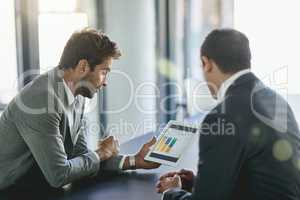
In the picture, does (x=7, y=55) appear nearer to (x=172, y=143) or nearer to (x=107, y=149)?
(x=107, y=149)

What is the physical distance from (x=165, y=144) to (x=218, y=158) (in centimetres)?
70

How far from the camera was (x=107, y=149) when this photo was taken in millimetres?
2123

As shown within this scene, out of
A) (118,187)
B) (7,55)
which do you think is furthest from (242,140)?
(7,55)

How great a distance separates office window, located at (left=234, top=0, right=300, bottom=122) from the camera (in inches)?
137

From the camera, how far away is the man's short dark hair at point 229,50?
60.0 inches

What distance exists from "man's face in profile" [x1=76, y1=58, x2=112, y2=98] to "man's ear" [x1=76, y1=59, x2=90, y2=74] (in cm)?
2

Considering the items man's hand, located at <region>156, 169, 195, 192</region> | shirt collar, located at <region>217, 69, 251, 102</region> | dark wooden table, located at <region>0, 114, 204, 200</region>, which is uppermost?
shirt collar, located at <region>217, 69, 251, 102</region>

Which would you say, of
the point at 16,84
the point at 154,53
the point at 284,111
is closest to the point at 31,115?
the point at 284,111

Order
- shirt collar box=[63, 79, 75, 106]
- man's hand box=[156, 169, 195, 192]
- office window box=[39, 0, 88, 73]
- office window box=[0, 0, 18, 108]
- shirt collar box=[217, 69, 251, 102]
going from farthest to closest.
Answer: office window box=[39, 0, 88, 73]
office window box=[0, 0, 18, 108]
shirt collar box=[63, 79, 75, 106]
man's hand box=[156, 169, 195, 192]
shirt collar box=[217, 69, 251, 102]

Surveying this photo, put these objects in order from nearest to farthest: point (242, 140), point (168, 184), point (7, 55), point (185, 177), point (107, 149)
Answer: point (242, 140) → point (168, 184) → point (185, 177) → point (107, 149) → point (7, 55)

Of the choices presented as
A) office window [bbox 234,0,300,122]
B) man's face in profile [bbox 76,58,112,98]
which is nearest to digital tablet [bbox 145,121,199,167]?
man's face in profile [bbox 76,58,112,98]

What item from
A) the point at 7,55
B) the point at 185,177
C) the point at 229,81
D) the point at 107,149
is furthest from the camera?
the point at 7,55

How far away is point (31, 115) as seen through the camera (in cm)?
179

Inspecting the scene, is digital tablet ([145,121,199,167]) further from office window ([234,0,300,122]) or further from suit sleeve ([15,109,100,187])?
office window ([234,0,300,122])
